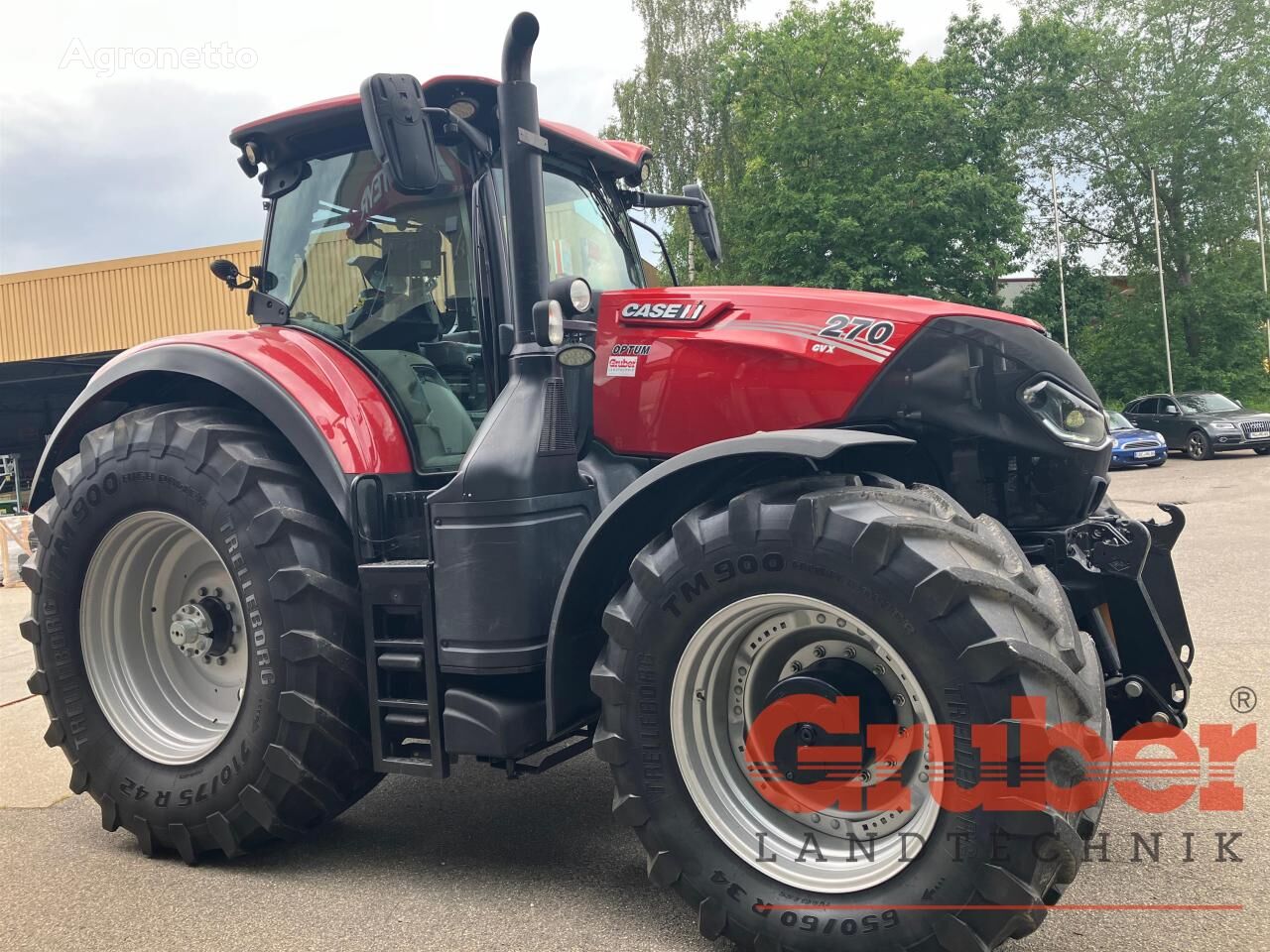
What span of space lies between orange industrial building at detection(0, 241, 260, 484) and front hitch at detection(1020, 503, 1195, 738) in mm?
18757

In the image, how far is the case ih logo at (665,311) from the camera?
3373 mm

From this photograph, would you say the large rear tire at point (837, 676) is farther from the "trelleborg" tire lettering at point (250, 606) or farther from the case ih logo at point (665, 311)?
the "trelleborg" tire lettering at point (250, 606)

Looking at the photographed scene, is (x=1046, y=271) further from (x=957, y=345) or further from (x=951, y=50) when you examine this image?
(x=957, y=345)

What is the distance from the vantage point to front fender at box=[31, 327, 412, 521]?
3496 mm

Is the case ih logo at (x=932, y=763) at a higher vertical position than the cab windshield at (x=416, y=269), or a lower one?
lower

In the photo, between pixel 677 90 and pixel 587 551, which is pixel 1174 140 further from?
pixel 587 551

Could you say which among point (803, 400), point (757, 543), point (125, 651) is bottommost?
point (125, 651)

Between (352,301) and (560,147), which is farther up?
(560,147)

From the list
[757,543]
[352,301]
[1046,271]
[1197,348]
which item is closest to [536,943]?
[757,543]

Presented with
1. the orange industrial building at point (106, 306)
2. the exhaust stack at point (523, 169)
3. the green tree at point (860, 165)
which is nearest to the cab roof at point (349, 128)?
the exhaust stack at point (523, 169)

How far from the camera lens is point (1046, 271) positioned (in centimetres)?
3222

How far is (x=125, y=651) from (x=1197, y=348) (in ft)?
120

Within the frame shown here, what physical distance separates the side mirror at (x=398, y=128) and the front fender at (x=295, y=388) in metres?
0.85

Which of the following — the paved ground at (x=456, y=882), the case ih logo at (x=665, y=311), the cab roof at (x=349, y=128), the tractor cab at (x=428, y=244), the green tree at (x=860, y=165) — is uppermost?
the green tree at (x=860, y=165)
